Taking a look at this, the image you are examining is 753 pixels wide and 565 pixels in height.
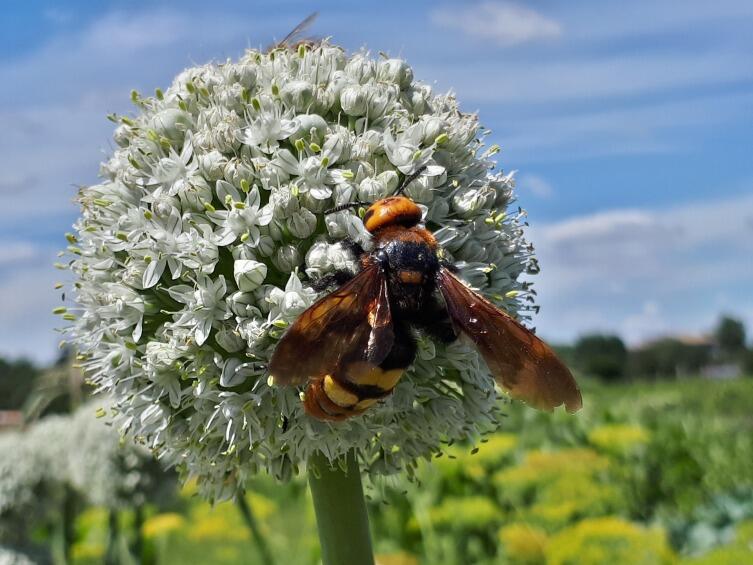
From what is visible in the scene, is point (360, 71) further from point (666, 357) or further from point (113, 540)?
point (666, 357)

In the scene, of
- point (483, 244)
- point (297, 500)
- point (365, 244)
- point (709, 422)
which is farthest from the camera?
point (709, 422)

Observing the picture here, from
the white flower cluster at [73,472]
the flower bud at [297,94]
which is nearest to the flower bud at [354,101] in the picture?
the flower bud at [297,94]

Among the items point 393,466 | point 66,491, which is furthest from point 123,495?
point 393,466

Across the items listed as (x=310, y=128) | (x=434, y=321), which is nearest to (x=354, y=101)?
(x=310, y=128)

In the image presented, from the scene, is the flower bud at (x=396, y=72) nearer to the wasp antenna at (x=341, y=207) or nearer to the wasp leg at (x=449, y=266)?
the wasp antenna at (x=341, y=207)

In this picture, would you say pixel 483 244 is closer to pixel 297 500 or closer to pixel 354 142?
pixel 354 142

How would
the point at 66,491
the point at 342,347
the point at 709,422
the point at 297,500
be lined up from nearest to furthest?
the point at 342,347 → the point at 66,491 → the point at 297,500 → the point at 709,422
